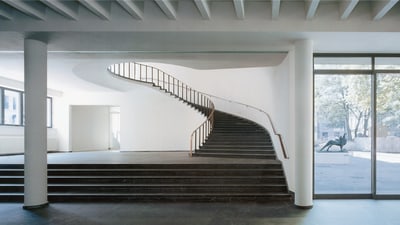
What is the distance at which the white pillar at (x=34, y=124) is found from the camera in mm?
5441

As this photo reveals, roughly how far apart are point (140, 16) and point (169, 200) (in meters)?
3.58

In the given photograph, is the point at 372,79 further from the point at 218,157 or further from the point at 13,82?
the point at 13,82

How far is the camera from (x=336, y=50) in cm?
602

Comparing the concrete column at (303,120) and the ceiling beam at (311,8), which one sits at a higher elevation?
the ceiling beam at (311,8)

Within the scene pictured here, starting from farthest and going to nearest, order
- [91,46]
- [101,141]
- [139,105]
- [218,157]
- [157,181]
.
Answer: [101,141]
[139,105]
[218,157]
[157,181]
[91,46]

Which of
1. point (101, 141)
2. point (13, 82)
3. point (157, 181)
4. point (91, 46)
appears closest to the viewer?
point (91, 46)

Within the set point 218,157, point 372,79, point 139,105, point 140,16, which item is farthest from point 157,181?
point 139,105

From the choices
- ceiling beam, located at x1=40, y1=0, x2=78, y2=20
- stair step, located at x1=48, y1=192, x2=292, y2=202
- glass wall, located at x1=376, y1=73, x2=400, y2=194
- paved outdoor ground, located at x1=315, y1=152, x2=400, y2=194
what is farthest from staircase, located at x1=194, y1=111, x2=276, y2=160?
ceiling beam, located at x1=40, y1=0, x2=78, y2=20

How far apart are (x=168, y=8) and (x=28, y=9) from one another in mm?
2117

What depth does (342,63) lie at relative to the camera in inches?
248

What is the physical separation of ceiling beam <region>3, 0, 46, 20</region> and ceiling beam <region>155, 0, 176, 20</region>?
6.55 ft

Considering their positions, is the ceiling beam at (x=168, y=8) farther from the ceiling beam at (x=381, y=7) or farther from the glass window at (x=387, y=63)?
the glass window at (x=387, y=63)

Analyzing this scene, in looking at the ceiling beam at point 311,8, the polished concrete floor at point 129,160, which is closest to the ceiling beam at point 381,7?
the ceiling beam at point 311,8

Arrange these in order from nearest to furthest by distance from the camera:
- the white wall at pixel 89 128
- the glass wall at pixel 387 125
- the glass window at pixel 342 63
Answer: the glass window at pixel 342 63 → the glass wall at pixel 387 125 → the white wall at pixel 89 128
